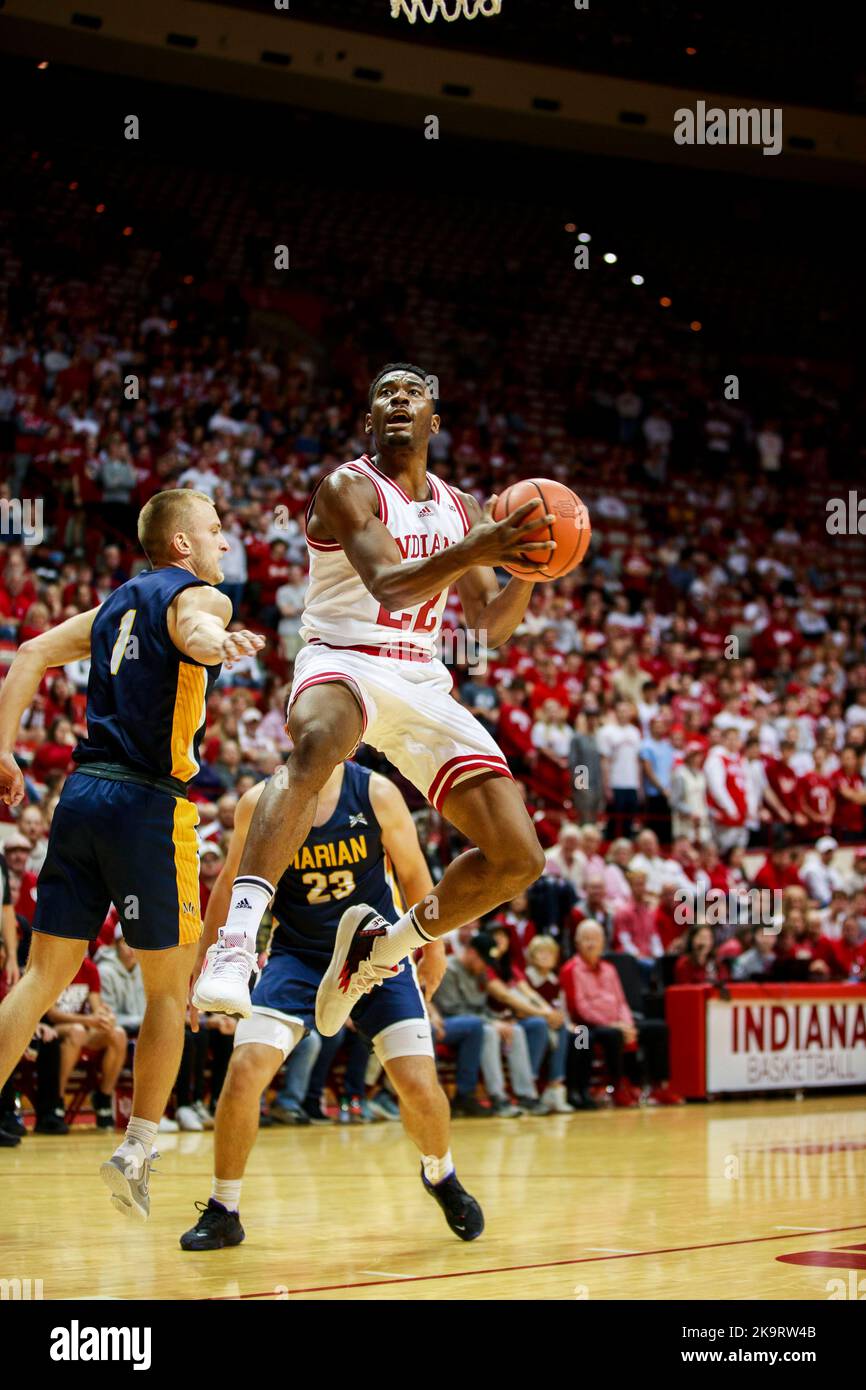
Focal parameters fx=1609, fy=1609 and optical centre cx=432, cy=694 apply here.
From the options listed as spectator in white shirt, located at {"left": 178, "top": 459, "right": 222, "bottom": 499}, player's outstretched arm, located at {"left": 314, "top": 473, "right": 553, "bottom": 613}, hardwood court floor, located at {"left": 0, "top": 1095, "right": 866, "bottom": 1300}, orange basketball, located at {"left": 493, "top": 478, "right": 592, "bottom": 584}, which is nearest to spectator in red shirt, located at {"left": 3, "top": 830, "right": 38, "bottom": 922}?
hardwood court floor, located at {"left": 0, "top": 1095, "right": 866, "bottom": 1300}

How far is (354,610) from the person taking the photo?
5.59m

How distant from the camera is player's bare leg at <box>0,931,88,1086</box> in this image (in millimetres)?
5141

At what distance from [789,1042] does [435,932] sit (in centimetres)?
974

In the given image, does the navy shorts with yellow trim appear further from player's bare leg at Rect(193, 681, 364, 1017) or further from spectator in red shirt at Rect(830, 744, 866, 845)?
spectator in red shirt at Rect(830, 744, 866, 845)

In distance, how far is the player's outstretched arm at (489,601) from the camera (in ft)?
18.9

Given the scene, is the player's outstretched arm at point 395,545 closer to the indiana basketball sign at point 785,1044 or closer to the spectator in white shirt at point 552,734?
the indiana basketball sign at point 785,1044

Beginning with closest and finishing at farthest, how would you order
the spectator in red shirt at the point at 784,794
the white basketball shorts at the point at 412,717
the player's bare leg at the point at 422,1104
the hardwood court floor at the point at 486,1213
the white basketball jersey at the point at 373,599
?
1. the hardwood court floor at the point at 486,1213
2. the white basketball shorts at the point at 412,717
3. the white basketball jersey at the point at 373,599
4. the player's bare leg at the point at 422,1104
5. the spectator in red shirt at the point at 784,794

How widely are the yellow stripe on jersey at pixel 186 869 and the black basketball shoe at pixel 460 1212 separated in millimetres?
1325

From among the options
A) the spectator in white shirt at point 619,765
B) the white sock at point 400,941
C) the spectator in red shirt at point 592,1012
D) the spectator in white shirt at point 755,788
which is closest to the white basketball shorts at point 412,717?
the white sock at point 400,941

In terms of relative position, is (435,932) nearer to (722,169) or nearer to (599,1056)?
(599,1056)

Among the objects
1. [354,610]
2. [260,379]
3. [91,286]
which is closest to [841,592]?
[260,379]

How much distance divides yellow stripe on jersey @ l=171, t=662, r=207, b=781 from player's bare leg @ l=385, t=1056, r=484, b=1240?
1.41 metres

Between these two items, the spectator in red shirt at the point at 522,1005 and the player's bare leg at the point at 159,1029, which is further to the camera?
the spectator in red shirt at the point at 522,1005

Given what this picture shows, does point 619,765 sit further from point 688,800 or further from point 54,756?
point 54,756
